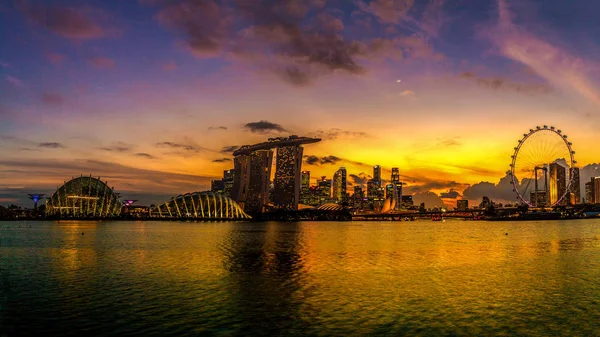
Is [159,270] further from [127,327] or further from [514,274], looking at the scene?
[514,274]

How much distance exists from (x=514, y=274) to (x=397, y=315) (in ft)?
70.1

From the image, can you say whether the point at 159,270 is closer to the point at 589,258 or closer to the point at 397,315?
the point at 397,315

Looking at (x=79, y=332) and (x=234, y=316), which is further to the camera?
(x=234, y=316)

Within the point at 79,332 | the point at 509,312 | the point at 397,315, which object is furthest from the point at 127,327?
the point at 509,312

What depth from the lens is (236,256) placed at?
57.3 meters

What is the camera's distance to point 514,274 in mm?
42062

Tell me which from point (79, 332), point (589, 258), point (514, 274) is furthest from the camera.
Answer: point (589, 258)

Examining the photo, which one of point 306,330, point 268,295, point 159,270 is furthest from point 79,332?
point 159,270

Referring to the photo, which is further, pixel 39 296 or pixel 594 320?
pixel 39 296

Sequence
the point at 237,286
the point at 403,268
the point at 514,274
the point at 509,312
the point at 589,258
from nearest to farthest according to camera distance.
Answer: the point at 509,312, the point at 237,286, the point at 514,274, the point at 403,268, the point at 589,258

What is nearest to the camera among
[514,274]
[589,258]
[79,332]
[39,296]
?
[79,332]

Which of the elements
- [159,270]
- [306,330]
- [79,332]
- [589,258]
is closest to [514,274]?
[589,258]

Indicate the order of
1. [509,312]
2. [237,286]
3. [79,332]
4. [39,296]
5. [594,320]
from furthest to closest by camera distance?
[237,286] < [39,296] < [509,312] < [594,320] < [79,332]

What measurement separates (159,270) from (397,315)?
25.0 metres
